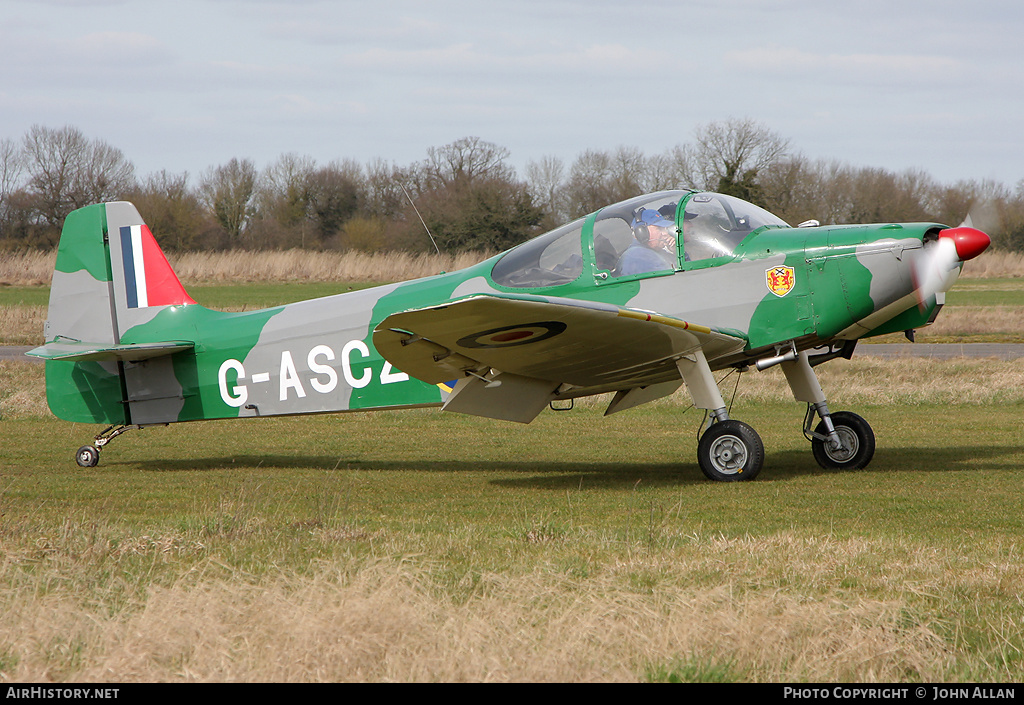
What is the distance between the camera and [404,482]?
27.6 feet

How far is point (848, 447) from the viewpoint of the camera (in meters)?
8.53

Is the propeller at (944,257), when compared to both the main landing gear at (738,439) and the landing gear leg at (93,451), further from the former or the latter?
the landing gear leg at (93,451)

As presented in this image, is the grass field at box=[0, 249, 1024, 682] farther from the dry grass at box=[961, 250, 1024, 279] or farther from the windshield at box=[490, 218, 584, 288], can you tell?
the dry grass at box=[961, 250, 1024, 279]

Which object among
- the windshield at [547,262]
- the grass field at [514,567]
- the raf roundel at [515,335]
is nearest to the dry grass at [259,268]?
the grass field at [514,567]

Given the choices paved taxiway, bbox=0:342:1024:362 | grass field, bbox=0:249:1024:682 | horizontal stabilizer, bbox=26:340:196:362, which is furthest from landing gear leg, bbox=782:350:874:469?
paved taxiway, bbox=0:342:1024:362

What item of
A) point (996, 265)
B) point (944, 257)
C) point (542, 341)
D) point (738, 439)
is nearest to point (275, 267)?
point (996, 265)

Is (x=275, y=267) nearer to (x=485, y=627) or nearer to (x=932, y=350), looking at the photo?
(x=932, y=350)

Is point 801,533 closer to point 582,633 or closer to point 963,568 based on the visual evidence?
point 963,568

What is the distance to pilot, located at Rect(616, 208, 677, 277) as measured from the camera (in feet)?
25.9

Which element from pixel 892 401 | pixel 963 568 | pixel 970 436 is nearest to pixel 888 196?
pixel 892 401

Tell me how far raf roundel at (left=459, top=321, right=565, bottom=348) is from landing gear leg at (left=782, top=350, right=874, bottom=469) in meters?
2.64

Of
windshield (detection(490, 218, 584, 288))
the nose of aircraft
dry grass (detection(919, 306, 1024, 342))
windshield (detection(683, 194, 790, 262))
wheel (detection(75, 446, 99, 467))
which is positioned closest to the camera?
the nose of aircraft

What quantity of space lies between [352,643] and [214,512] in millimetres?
3585

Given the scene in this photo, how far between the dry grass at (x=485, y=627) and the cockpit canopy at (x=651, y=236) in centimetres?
387
